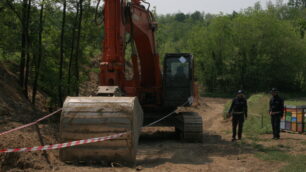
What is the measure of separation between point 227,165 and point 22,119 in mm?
5620

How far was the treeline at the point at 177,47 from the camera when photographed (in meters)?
14.8

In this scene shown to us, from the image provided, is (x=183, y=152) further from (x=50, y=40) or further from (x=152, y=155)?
(x=50, y=40)

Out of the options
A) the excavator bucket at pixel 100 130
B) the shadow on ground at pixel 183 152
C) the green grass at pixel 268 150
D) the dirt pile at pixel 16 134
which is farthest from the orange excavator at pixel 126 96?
the green grass at pixel 268 150

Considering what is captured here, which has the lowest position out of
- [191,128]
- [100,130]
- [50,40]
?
[191,128]

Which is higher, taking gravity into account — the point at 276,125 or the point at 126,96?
the point at 126,96

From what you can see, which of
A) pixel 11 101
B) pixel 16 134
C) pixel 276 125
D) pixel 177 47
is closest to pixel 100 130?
pixel 16 134

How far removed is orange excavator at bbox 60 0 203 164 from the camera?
724cm

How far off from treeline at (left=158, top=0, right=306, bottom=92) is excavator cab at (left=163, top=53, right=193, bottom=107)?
30220 millimetres

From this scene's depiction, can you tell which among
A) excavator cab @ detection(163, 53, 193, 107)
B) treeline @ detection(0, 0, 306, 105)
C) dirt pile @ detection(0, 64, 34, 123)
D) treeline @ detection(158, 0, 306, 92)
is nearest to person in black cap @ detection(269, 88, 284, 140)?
excavator cab @ detection(163, 53, 193, 107)

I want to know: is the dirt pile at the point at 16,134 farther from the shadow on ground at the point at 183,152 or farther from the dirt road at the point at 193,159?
the shadow on ground at the point at 183,152

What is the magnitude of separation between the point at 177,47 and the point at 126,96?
60.7 meters

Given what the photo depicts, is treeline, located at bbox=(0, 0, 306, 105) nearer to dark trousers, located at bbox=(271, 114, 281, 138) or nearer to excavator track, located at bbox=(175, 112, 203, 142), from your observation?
excavator track, located at bbox=(175, 112, 203, 142)

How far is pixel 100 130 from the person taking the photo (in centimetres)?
723

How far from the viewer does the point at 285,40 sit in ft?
150
